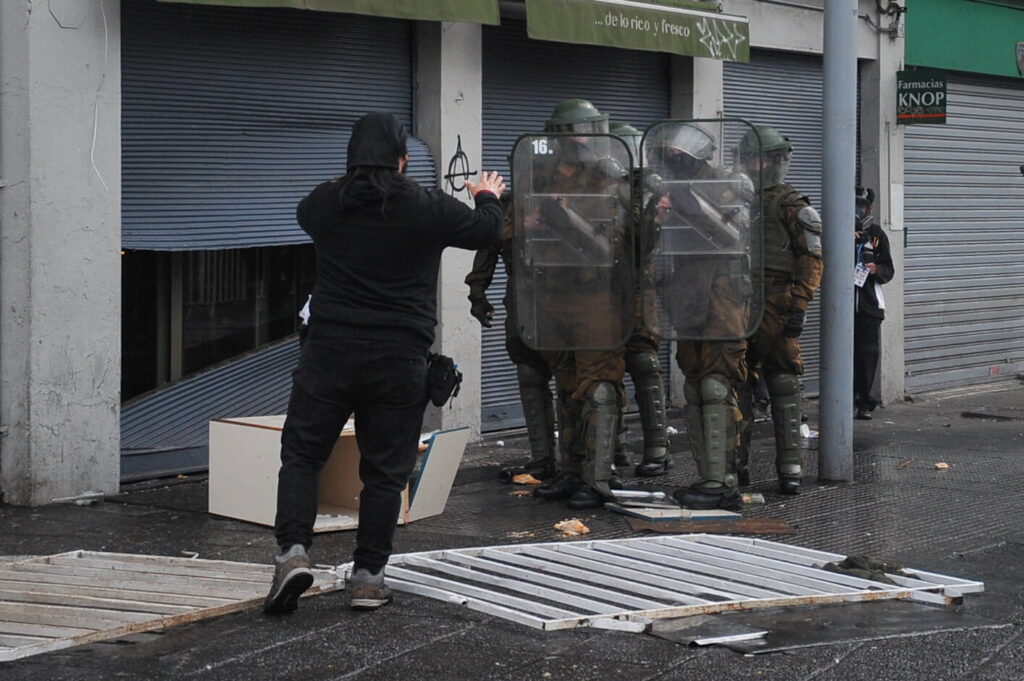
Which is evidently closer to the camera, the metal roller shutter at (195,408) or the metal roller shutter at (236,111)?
the metal roller shutter at (236,111)

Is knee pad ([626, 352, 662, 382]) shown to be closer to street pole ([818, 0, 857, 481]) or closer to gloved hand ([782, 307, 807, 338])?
street pole ([818, 0, 857, 481])

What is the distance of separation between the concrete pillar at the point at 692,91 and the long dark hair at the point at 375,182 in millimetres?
7175

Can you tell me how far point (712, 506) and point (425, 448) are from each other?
1556 mm

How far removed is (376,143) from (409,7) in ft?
13.8

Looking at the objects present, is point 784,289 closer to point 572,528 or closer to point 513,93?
point 572,528

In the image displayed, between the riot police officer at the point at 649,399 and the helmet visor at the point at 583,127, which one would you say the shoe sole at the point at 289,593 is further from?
the riot police officer at the point at 649,399

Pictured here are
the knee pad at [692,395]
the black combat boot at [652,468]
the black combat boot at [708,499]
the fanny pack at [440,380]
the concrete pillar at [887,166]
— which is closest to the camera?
the fanny pack at [440,380]

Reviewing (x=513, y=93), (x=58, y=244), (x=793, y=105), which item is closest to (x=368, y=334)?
(x=58, y=244)

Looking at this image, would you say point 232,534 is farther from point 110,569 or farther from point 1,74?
point 1,74

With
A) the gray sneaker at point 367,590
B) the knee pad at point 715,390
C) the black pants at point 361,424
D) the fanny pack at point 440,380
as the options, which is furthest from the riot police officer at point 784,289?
the gray sneaker at point 367,590

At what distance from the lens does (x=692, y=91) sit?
12.5 meters

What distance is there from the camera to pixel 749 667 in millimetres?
4891

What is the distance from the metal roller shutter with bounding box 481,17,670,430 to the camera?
11039 mm

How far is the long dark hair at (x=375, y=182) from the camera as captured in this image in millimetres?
5465
